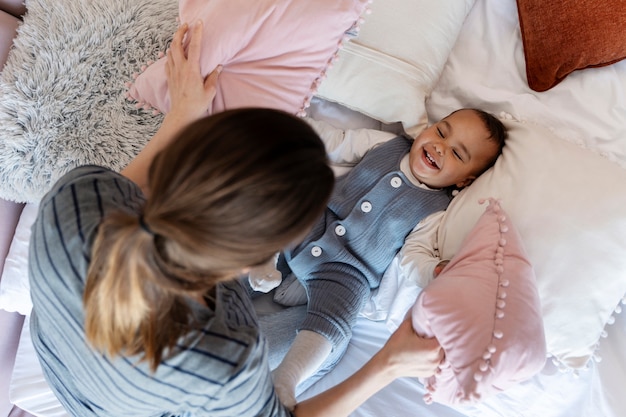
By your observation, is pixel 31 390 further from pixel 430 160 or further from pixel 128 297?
pixel 430 160

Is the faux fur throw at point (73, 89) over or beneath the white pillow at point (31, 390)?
over

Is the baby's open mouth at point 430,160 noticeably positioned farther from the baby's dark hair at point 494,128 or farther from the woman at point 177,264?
the woman at point 177,264

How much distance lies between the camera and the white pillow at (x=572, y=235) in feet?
3.40

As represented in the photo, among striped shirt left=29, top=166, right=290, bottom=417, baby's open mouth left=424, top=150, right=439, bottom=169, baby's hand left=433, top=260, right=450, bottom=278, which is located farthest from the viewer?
baby's open mouth left=424, top=150, right=439, bottom=169

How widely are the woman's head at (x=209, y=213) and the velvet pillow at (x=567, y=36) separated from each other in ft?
2.82

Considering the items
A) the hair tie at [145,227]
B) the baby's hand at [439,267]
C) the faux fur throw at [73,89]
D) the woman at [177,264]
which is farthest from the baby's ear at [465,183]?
the hair tie at [145,227]

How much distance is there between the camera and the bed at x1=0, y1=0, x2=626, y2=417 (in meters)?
1.06

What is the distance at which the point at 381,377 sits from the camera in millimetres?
903

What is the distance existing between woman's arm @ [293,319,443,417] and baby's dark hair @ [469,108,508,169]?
→ 0.51 m

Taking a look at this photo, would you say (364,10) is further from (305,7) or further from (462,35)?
(462,35)

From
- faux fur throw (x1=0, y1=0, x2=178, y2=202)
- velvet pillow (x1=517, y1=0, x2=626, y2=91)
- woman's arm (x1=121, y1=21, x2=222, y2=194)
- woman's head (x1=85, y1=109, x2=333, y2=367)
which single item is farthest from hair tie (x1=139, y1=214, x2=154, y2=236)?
velvet pillow (x1=517, y1=0, x2=626, y2=91)

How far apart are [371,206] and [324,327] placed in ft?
1.01

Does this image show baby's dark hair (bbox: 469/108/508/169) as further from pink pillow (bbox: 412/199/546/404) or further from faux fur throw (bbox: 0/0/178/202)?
faux fur throw (bbox: 0/0/178/202)

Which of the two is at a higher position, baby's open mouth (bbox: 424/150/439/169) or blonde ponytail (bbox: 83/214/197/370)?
blonde ponytail (bbox: 83/214/197/370)
